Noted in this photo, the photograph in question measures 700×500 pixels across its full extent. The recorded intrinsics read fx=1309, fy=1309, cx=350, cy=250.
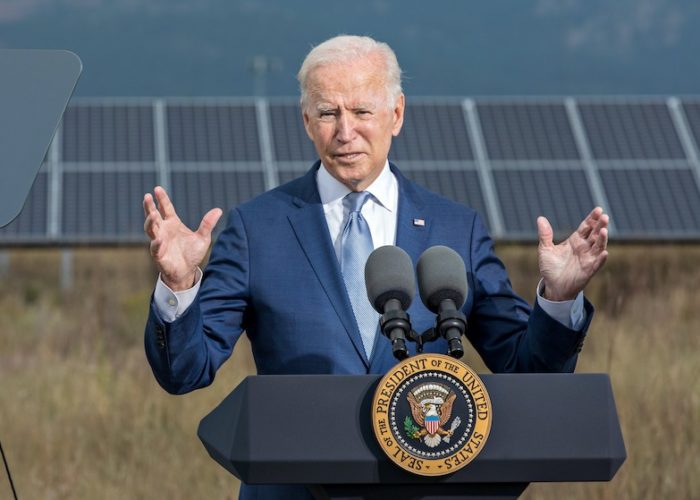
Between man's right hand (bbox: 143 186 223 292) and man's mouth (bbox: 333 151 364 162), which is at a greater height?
man's mouth (bbox: 333 151 364 162)

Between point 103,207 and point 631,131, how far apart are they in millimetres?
7238

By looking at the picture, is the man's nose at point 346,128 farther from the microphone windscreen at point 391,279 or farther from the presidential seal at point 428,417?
the presidential seal at point 428,417

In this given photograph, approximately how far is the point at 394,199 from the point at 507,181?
12.7m

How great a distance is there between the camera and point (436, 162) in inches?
647

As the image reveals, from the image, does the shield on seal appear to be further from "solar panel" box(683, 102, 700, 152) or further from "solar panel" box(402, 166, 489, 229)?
"solar panel" box(683, 102, 700, 152)

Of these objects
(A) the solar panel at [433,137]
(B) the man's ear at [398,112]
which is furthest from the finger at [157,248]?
(A) the solar panel at [433,137]

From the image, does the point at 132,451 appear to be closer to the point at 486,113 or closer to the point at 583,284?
the point at 583,284

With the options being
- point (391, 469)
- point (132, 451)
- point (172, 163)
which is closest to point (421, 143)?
point (172, 163)

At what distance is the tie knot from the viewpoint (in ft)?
11.0

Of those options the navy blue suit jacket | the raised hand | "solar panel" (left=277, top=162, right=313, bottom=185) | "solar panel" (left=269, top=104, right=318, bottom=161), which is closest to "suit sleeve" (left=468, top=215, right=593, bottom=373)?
the navy blue suit jacket

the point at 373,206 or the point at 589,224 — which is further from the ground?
the point at 373,206

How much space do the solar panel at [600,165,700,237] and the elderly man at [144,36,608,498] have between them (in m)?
12.1

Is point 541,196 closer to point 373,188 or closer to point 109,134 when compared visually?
point 109,134

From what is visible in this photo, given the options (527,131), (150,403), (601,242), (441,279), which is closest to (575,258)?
(601,242)
